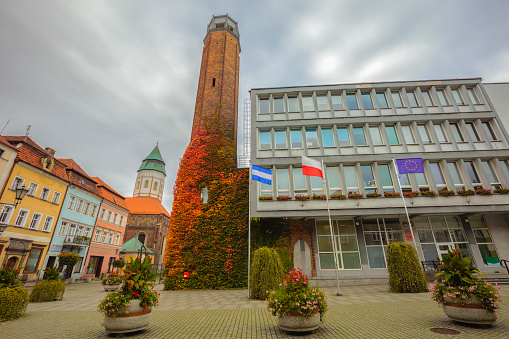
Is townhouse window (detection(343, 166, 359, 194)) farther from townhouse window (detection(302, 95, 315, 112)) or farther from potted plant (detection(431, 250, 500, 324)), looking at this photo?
potted plant (detection(431, 250, 500, 324))

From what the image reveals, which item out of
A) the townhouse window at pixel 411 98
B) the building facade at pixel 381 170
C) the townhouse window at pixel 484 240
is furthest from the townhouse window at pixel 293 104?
the townhouse window at pixel 484 240

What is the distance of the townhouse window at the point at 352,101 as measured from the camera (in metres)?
21.7

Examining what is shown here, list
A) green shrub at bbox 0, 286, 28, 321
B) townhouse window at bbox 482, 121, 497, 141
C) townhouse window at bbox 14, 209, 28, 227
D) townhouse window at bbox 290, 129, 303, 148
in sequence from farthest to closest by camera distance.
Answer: townhouse window at bbox 14, 209, 28, 227 < townhouse window at bbox 290, 129, 303, 148 < townhouse window at bbox 482, 121, 497, 141 < green shrub at bbox 0, 286, 28, 321

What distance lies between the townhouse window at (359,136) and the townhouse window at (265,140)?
7309 millimetres

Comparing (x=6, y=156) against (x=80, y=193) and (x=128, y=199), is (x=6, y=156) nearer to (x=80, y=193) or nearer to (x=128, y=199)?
(x=80, y=193)

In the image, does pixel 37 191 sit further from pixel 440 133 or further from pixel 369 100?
pixel 440 133

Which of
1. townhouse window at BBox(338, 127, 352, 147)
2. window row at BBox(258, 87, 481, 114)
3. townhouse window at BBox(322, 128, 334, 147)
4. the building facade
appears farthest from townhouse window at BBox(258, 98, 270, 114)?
townhouse window at BBox(338, 127, 352, 147)

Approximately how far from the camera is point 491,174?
18.8m

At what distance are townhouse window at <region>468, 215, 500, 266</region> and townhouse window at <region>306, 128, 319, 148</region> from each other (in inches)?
537

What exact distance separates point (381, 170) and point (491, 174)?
28.3 feet

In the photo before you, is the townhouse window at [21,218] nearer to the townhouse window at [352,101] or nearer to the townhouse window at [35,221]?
the townhouse window at [35,221]

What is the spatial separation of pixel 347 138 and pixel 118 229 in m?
38.1

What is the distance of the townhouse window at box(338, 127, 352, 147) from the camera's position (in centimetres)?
2001

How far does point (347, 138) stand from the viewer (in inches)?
799
